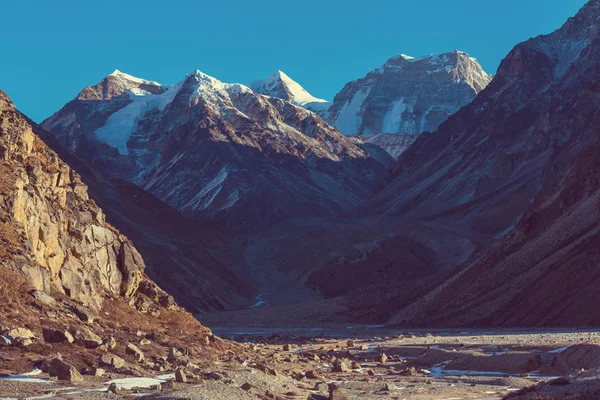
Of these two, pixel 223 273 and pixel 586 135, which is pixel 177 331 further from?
pixel 586 135

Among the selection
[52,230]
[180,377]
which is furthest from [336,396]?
[52,230]

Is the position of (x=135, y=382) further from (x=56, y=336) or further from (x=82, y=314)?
(x=82, y=314)

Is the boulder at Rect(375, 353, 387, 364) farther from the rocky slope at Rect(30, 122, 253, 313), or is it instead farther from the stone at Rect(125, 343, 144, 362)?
the rocky slope at Rect(30, 122, 253, 313)

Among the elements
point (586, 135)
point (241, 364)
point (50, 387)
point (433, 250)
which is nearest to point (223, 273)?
point (433, 250)

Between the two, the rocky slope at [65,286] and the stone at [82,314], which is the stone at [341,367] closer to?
the rocky slope at [65,286]

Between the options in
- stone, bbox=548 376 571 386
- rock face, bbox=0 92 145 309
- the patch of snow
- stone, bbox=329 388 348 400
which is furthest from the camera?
rock face, bbox=0 92 145 309

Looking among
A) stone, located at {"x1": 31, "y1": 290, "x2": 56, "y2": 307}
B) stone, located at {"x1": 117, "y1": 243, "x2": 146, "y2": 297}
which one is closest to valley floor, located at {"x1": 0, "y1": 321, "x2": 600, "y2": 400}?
stone, located at {"x1": 31, "y1": 290, "x2": 56, "y2": 307}
